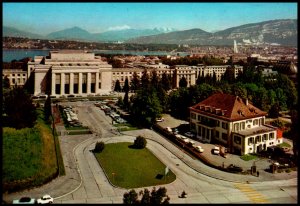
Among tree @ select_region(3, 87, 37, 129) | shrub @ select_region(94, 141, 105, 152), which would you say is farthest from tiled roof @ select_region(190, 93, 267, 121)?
tree @ select_region(3, 87, 37, 129)

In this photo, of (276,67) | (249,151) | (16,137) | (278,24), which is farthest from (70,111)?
(278,24)

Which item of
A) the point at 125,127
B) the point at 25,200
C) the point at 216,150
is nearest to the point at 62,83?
the point at 125,127

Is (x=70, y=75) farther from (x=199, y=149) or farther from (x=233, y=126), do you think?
(x=233, y=126)

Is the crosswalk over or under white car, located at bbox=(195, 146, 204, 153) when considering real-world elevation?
under

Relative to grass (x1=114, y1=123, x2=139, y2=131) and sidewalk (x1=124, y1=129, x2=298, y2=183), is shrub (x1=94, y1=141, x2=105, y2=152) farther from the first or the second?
grass (x1=114, y1=123, x2=139, y2=131)

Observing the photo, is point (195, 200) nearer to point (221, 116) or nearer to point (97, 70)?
point (221, 116)

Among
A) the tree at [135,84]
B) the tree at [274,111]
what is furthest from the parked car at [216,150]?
the tree at [135,84]

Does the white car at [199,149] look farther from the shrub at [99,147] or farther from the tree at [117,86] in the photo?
the tree at [117,86]
